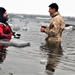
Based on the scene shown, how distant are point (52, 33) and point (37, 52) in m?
1.17

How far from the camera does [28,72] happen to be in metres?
9.84


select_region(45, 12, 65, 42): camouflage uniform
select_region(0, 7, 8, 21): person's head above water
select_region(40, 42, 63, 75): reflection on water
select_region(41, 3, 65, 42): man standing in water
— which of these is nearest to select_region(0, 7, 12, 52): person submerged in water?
select_region(0, 7, 8, 21): person's head above water

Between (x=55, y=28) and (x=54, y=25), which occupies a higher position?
(x=54, y=25)

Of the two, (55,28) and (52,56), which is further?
(55,28)

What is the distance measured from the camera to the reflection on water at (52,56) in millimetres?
10446

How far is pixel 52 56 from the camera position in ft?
Answer: 42.9

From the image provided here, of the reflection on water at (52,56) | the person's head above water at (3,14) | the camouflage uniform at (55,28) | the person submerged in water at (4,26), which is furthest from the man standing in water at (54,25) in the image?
the person's head above water at (3,14)

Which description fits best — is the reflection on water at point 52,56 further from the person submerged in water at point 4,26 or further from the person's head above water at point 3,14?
the person's head above water at point 3,14

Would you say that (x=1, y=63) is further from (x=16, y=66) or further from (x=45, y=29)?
(x=45, y=29)

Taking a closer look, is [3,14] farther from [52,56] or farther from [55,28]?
[52,56]

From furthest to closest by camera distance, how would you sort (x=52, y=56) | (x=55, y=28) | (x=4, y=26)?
1. (x=4, y=26)
2. (x=55, y=28)
3. (x=52, y=56)

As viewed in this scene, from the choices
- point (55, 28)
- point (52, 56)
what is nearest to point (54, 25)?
point (55, 28)

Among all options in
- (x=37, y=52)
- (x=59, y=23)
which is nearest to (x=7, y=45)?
(x=37, y=52)

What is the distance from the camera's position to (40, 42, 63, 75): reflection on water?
1045 centimetres
